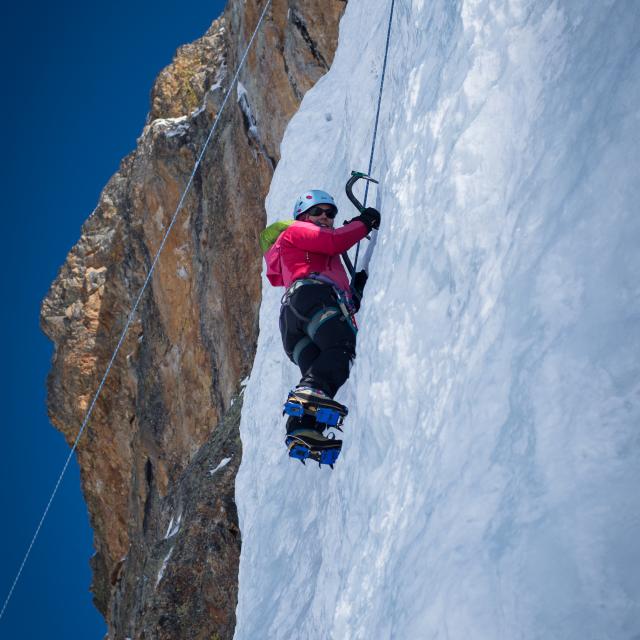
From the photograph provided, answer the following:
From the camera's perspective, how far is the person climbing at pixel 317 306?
12.8 ft

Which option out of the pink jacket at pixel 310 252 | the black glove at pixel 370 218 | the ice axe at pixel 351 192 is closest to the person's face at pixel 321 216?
the pink jacket at pixel 310 252

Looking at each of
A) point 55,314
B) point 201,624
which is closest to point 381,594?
point 201,624

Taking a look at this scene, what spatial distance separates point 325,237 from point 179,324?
26.9ft

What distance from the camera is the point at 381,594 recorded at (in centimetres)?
267

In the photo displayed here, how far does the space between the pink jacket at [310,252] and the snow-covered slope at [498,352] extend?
0.47 metres

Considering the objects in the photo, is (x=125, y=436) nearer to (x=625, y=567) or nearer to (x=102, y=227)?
(x=102, y=227)

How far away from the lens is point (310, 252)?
454 cm

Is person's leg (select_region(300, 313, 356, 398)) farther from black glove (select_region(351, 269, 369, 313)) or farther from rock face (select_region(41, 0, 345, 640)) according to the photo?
rock face (select_region(41, 0, 345, 640))

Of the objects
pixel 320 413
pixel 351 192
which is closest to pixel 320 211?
pixel 351 192

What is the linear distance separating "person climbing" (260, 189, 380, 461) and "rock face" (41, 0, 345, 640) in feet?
11.8

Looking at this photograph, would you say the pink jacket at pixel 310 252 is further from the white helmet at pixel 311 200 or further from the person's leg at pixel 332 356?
the person's leg at pixel 332 356

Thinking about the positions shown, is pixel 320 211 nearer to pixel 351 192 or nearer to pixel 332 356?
pixel 351 192

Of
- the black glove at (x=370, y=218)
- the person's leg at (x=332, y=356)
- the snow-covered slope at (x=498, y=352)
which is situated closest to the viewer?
the snow-covered slope at (x=498, y=352)

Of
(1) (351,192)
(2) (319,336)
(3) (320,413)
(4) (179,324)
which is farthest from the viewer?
(4) (179,324)
